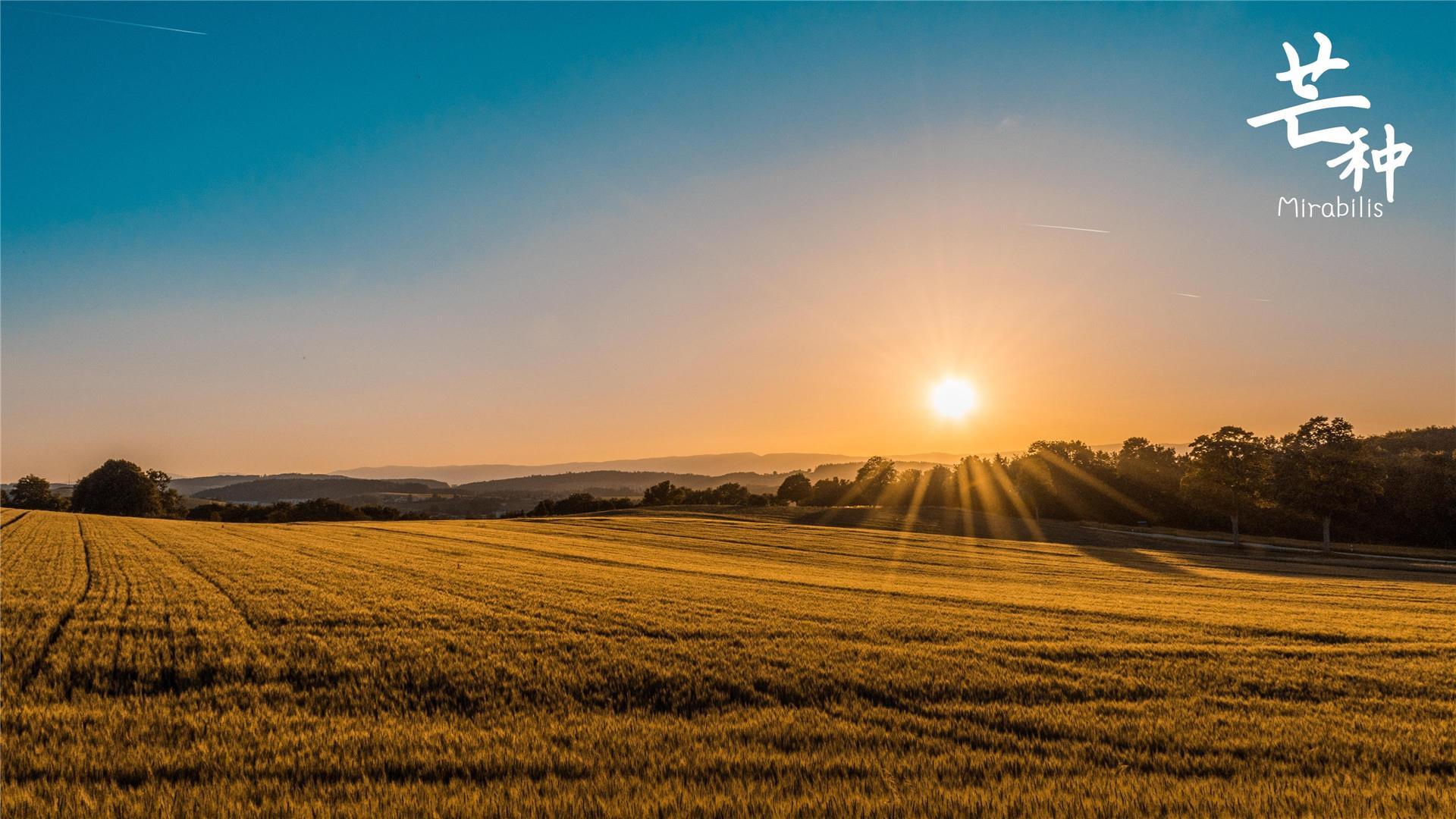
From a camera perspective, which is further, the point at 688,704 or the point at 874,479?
the point at 874,479

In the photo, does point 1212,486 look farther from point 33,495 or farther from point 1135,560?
point 33,495

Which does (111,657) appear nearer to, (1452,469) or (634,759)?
(634,759)

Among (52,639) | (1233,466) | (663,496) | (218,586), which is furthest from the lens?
(663,496)

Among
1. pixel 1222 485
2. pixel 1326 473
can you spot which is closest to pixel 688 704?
pixel 1326 473

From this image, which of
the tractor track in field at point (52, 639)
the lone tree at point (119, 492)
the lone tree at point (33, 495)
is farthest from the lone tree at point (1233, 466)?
the lone tree at point (33, 495)

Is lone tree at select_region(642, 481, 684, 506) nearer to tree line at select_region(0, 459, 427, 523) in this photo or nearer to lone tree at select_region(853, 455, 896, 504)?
lone tree at select_region(853, 455, 896, 504)

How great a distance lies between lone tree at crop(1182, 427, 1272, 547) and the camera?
64562 millimetres

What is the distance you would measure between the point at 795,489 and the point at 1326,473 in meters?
76.8

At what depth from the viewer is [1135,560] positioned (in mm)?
48656

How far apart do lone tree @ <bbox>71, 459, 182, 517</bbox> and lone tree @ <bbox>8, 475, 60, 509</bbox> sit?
500 cm

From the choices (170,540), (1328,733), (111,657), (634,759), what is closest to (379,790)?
(634,759)

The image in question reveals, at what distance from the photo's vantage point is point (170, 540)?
121ft

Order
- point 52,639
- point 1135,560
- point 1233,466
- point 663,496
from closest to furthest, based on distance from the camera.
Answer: point 52,639, point 1135,560, point 1233,466, point 663,496

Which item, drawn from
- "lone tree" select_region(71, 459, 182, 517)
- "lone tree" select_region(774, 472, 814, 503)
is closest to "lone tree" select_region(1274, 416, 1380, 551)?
"lone tree" select_region(774, 472, 814, 503)
